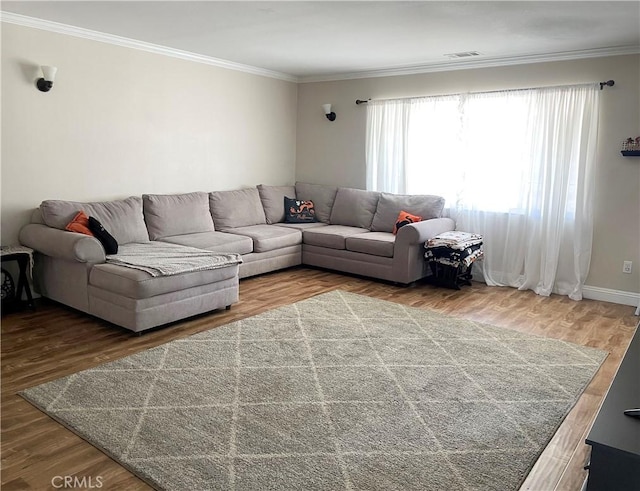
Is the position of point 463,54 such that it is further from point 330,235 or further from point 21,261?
point 21,261

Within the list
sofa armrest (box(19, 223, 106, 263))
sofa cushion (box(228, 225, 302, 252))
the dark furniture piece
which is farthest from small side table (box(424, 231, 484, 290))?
the dark furniture piece

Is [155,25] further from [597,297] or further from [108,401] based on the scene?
[597,297]

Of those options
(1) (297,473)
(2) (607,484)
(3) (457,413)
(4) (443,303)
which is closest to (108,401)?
(1) (297,473)

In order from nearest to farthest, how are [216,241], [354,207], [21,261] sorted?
[21,261] < [216,241] < [354,207]

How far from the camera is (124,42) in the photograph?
5109 millimetres

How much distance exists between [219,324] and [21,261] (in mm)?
1724

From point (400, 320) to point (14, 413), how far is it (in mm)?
2848

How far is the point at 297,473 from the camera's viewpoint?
7.38 feet

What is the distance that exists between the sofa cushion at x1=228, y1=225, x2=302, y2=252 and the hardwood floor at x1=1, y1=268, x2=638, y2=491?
35 centimetres

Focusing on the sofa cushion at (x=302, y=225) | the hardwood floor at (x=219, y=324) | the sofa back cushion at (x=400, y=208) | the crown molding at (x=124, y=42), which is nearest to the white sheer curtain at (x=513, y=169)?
the sofa back cushion at (x=400, y=208)

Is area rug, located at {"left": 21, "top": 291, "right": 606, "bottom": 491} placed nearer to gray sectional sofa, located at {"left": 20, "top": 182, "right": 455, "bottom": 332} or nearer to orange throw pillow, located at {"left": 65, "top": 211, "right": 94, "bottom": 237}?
gray sectional sofa, located at {"left": 20, "top": 182, "right": 455, "bottom": 332}

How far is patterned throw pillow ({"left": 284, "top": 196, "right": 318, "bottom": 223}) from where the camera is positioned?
6.68 meters

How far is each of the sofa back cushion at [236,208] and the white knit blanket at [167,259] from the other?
1275 mm

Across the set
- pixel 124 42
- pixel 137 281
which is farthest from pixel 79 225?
pixel 124 42
